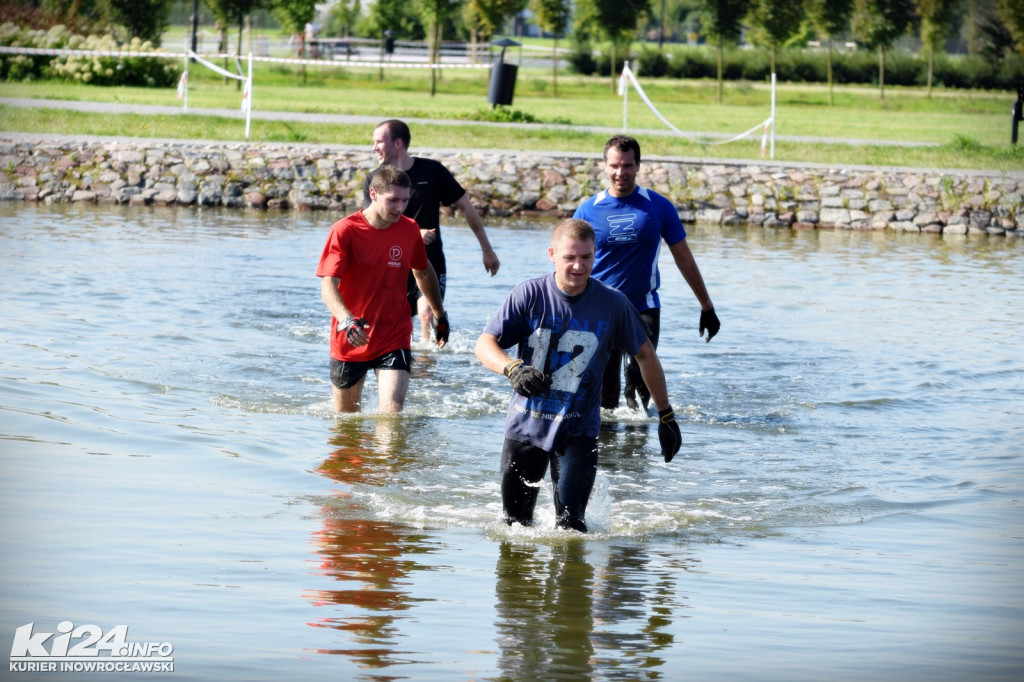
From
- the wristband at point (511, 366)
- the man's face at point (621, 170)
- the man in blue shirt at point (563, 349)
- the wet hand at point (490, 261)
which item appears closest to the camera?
the wristband at point (511, 366)

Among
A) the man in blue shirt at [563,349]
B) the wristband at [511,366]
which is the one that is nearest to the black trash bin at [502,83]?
the man in blue shirt at [563,349]

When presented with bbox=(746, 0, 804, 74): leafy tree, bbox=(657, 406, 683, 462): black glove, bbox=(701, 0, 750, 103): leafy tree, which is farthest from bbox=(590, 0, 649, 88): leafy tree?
bbox=(657, 406, 683, 462): black glove

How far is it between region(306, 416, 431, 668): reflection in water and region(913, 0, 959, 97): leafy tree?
3638cm

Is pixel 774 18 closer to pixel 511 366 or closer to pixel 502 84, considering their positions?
pixel 502 84

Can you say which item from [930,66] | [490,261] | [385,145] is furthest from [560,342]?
[930,66]

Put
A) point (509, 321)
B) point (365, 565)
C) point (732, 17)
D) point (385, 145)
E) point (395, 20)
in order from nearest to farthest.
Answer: point (509, 321) → point (365, 565) → point (385, 145) → point (732, 17) → point (395, 20)

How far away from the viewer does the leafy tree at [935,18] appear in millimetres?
40438

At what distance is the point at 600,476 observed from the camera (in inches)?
299

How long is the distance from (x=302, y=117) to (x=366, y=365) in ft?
67.9

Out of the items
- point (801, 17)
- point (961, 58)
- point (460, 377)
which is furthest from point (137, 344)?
point (961, 58)

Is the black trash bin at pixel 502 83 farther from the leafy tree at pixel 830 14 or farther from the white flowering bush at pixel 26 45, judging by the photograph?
the leafy tree at pixel 830 14

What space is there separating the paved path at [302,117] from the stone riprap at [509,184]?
4157 mm

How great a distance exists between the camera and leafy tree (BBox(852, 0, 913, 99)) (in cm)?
4331

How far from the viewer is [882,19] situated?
43.7 meters
